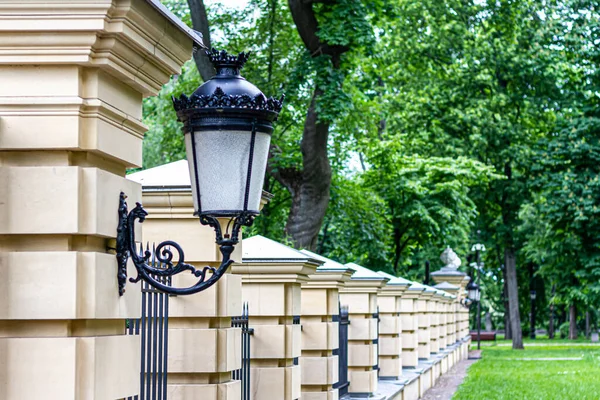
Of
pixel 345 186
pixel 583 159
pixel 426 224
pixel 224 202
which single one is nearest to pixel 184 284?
pixel 224 202

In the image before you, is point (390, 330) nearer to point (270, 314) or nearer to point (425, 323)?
point (425, 323)

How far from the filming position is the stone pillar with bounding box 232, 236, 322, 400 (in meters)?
8.05

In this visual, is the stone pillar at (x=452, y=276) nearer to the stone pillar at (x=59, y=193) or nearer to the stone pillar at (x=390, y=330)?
the stone pillar at (x=390, y=330)

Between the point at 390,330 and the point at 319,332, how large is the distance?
6228 mm

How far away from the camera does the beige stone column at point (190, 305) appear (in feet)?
20.9

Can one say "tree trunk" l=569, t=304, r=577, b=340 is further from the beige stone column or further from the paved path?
the beige stone column

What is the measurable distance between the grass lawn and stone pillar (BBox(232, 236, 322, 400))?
10837 mm

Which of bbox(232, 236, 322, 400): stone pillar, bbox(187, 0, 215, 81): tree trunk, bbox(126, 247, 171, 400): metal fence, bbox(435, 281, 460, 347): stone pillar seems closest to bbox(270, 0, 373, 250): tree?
bbox(187, 0, 215, 81): tree trunk

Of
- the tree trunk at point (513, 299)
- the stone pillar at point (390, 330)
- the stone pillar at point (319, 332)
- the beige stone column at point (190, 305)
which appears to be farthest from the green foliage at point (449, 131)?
the beige stone column at point (190, 305)

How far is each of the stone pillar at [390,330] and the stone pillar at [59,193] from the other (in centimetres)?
1207

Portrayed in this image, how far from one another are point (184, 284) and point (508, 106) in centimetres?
3838

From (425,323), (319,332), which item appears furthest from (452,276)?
(319,332)

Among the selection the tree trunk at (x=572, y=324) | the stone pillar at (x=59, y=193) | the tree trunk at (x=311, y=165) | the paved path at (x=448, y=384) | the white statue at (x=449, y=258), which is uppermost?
the tree trunk at (x=311, y=165)

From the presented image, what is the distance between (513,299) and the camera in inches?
1837
